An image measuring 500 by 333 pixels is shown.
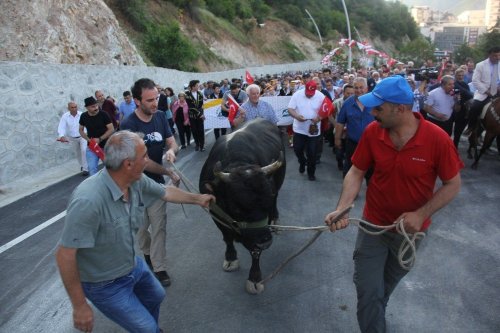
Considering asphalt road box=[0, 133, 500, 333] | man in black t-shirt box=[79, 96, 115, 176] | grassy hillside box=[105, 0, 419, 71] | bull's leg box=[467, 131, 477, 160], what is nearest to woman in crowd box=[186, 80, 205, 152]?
man in black t-shirt box=[79, 96, 115, 176]

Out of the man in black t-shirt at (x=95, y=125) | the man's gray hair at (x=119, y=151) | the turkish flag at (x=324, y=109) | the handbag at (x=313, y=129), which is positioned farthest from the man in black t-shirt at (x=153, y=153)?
the turkish flag at (x=324, y=109)

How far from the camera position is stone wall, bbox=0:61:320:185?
28.4 ft

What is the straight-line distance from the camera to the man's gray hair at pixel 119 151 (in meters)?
2.43

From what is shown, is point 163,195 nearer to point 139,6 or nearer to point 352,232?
point 352,232

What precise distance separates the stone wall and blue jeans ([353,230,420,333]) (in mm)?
7997

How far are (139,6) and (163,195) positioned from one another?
29.6m

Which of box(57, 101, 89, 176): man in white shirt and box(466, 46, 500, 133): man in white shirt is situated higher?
box(466, 46, 500, 133): man in white shirt

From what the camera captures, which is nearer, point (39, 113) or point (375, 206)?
point (375, 206)

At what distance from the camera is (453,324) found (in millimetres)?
3574

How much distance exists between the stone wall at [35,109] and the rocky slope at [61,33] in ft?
10.4

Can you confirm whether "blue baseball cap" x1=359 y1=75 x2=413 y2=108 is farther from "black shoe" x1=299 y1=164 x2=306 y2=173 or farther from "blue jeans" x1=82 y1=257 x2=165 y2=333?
"black shoe" x1=299 y1=164 x2=306 y2=173

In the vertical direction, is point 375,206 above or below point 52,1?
below

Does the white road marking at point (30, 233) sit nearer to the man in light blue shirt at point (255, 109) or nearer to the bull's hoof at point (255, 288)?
the man in light blue shirt at point (255, 109)

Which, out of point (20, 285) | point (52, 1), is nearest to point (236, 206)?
point (20, 285)
